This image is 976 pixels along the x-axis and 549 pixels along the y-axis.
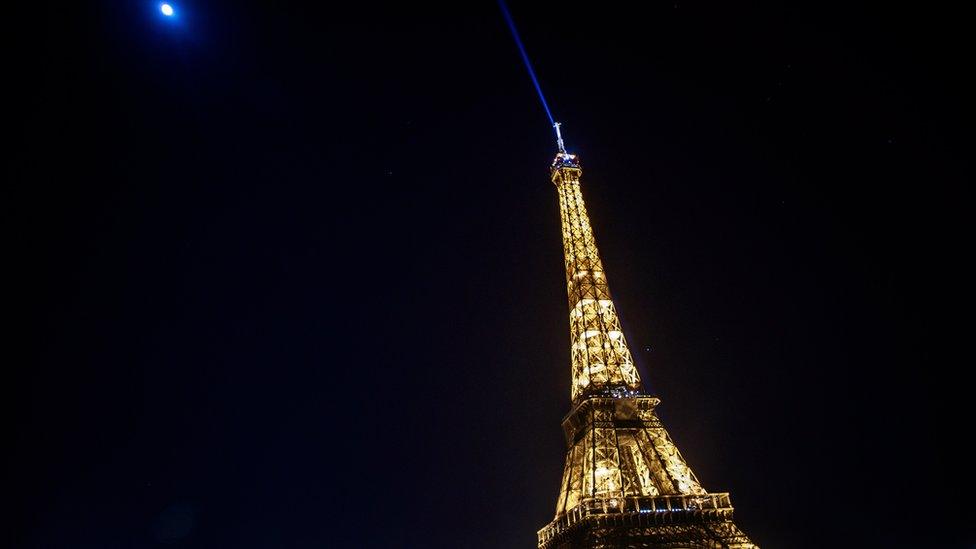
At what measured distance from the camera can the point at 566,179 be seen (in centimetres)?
3950

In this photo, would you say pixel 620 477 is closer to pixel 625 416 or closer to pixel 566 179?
pixel 625 416

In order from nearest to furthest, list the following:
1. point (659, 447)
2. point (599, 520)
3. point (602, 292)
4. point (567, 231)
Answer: point (599, 520)
point (659, 447)
point (602, 292)
point (567, 231)

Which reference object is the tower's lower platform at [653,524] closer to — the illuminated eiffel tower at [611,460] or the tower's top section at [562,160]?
the illuminated eiffel tower at [611,460]

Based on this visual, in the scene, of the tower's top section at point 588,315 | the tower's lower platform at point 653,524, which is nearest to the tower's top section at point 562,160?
the tower's top section at point 588,315

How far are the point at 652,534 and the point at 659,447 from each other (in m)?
5.17

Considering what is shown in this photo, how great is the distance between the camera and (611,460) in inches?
1100

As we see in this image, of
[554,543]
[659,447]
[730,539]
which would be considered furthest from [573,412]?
[730,539]

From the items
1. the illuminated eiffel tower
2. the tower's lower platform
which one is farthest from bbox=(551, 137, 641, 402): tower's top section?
the tower's lower platform

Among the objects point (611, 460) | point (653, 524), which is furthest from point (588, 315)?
point (653, 524)

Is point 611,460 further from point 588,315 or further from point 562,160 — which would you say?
point 562,160

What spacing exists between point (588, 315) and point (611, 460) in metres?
8.60

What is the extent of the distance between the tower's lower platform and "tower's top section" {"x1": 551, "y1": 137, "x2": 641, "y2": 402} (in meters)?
6.19

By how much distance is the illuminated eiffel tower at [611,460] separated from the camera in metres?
25.0

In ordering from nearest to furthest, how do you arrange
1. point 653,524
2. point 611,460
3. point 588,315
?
point 653,524 → point 611,460 → point 588,315
